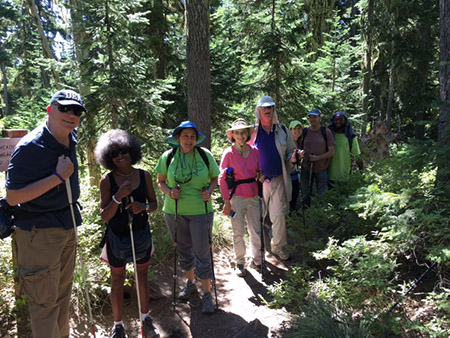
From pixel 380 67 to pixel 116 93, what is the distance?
60.6ft

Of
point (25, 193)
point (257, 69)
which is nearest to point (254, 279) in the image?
point (25, 193)

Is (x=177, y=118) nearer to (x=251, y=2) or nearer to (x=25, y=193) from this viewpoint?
(x=251, y=2)

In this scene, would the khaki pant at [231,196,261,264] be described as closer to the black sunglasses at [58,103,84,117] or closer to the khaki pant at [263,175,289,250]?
the khaki pant at [263,175,289,250]

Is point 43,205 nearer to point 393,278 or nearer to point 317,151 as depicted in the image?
point 393,278

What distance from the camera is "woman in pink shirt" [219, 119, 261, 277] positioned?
446 centimetres

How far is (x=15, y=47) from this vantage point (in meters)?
22.0

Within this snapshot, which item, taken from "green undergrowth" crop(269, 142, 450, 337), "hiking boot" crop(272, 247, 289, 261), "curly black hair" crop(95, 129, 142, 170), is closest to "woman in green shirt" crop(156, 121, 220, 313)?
"curly black hair" crop(95, 129, 142, 170)

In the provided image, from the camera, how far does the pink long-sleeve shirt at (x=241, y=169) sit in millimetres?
4496

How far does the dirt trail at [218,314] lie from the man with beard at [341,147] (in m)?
2.39

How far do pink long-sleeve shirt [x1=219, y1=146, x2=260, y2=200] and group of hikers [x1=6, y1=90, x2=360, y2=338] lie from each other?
1cm

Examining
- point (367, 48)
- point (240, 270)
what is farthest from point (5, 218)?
point (367, 48)

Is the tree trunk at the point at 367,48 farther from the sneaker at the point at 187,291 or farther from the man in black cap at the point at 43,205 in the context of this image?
the man in black cap at the point at 43,205

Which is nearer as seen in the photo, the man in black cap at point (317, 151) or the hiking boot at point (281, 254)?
the hiking boot at point (281, 254)

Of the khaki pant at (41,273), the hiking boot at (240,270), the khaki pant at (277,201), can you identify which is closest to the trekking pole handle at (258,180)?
the khaki pant at (277,201)
